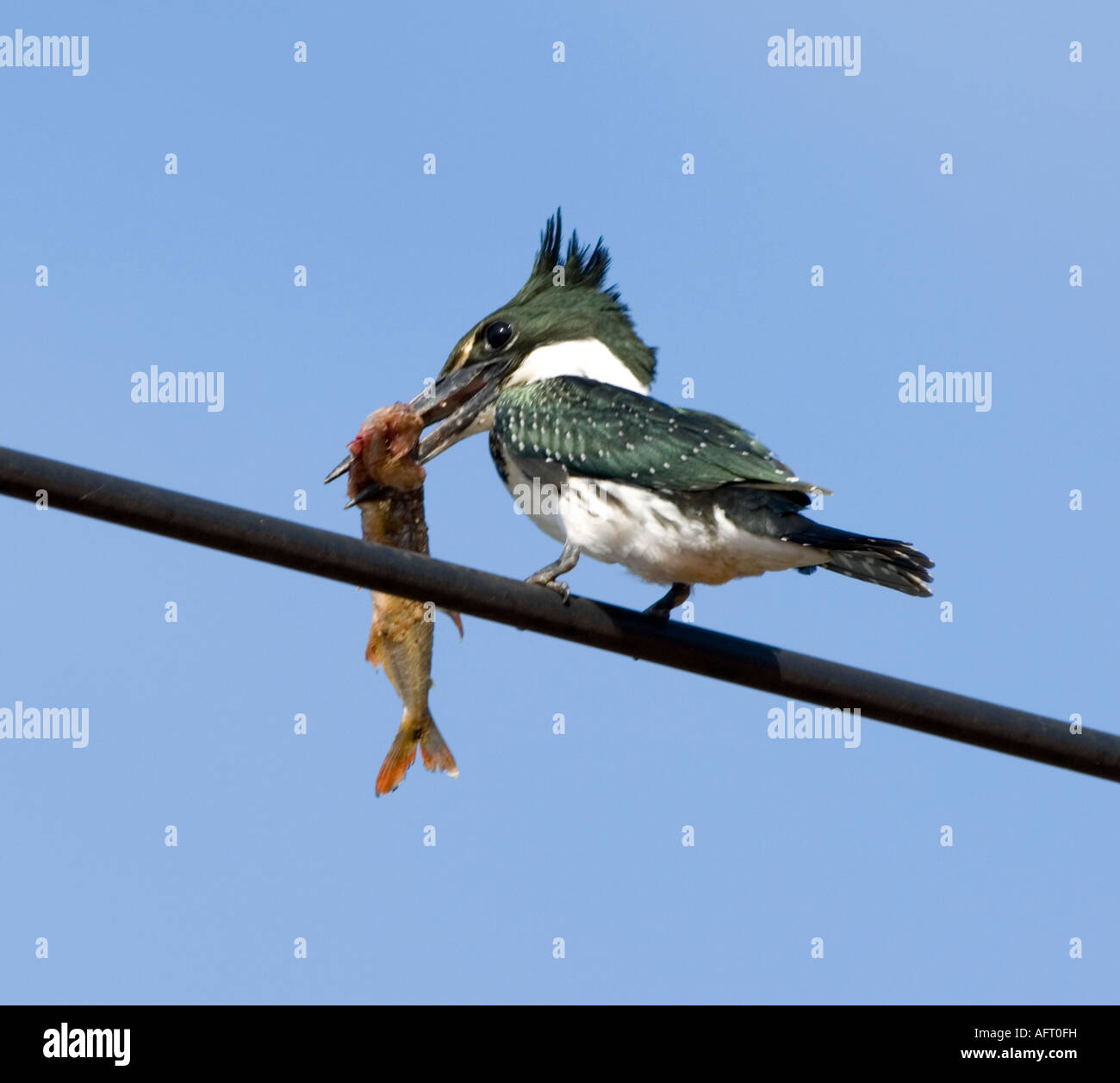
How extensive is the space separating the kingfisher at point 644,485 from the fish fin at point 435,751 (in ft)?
2.64

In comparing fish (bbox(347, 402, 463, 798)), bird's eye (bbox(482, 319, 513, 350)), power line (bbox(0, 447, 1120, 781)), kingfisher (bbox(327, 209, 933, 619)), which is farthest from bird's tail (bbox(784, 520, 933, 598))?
bird's eye (bbox(482, 319, 513, 350))

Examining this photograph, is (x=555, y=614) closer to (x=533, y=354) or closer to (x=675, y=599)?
(x=675, y=599)

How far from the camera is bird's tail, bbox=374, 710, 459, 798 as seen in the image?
6402 millimetres

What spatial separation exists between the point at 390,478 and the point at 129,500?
2343mm

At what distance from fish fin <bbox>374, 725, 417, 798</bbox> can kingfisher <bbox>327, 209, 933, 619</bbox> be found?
0.86 m

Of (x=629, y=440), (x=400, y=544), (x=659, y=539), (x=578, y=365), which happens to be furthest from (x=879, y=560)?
(x=578, y=365)

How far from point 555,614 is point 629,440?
1706 millimetres

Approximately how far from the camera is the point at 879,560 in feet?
18.2

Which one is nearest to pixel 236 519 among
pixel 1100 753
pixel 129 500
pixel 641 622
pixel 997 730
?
pixel 129 500

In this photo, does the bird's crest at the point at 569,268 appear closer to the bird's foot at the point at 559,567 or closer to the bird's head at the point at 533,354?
the bird's head at the point at 533,354

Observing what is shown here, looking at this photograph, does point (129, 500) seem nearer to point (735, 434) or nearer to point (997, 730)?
point (997, 730)

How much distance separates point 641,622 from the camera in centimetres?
487

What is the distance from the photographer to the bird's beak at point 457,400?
758 cm

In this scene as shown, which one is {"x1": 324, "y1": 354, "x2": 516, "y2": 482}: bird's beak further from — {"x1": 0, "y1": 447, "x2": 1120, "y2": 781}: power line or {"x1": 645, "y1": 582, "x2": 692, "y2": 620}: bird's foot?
{"x1": 0, "y1": 447, "x2": 1120, "y2": 781}: power line
